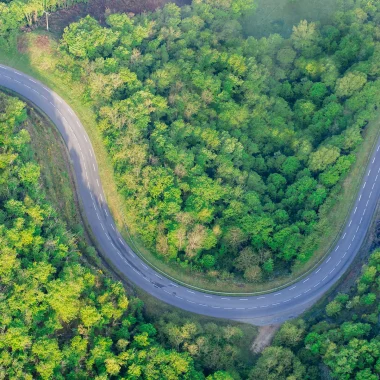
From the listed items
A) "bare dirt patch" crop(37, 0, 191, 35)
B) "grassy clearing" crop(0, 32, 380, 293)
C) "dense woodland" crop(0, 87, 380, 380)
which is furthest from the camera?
"bare dirt patch" crop(37, 0, 191, 35)

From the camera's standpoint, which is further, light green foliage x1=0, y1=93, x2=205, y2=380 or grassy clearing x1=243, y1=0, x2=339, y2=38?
grassy clearing x1=243, y1=0, x2=339, y2=38

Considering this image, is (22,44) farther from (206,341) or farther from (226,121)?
(206,341)

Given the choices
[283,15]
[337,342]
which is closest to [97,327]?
→ [337,342]

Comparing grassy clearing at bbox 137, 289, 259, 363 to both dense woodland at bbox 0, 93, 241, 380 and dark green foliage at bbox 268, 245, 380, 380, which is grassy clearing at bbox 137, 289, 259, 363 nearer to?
dense woodland at bbox 0, 93, 241, 380

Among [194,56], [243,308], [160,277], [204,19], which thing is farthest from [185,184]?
[204,19]

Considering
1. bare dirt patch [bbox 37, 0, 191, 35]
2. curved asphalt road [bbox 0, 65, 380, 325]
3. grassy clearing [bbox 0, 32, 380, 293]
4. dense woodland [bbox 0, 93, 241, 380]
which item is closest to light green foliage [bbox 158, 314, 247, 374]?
dense woodland [bbox 0, 93, 241, 380]

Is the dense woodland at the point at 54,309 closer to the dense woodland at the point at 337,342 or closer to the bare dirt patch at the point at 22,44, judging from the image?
the dense woodland at the point at 337,342
